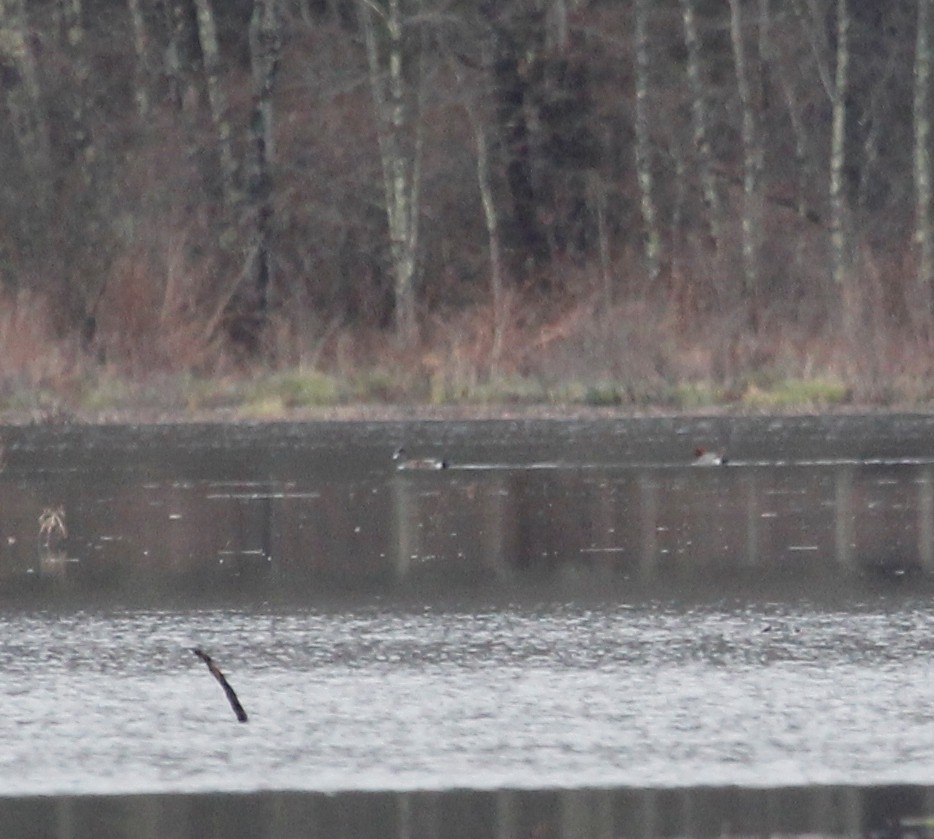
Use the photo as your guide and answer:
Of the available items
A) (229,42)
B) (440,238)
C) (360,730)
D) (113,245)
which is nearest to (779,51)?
(440,238)

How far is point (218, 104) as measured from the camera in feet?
123

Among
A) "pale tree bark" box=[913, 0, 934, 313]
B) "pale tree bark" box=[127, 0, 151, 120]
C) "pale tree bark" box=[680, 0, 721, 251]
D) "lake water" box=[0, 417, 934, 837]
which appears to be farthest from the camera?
"pale tree bark" box=[127, 0, 151, 120]

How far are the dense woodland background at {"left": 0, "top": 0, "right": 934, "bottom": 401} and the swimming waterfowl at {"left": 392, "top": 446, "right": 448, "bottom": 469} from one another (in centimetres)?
778

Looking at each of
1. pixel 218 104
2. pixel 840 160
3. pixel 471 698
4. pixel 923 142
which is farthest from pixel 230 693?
pixel 218 104

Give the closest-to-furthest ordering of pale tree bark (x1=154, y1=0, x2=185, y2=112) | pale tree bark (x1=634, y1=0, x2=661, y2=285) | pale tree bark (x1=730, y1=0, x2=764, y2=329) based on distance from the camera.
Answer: pale tree bark (x1=730, y1=0, x2=764, y2=329)
pale tree bark (x1=634, y1=0, x2=661, y2=285)
pale tree bark (x1=154, y1=0, x2=185, y2=112)

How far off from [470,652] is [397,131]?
87.0ft

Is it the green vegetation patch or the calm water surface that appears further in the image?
the green vegetation patch

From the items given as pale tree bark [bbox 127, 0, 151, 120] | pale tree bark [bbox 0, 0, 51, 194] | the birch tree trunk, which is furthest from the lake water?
pale tree bark [bbox 127, 0, 151, 120]

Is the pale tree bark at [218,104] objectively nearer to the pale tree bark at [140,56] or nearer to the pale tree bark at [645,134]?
the pale tree bark at [140,56]

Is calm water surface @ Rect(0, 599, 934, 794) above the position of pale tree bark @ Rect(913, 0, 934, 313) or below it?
below

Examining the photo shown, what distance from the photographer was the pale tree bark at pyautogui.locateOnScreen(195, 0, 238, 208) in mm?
37406

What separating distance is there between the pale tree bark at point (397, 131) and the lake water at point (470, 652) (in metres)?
17.1

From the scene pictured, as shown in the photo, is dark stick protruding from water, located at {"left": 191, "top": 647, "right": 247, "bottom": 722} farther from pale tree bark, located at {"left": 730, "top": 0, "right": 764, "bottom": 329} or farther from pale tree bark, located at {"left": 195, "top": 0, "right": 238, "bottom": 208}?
pale tree bark, located at {"left": 195, "top": 0, "right": 238, "bottom": 208}

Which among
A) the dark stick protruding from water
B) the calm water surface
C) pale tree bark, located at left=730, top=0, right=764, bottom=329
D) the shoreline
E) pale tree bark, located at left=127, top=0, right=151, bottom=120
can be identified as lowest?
the calm water surface
